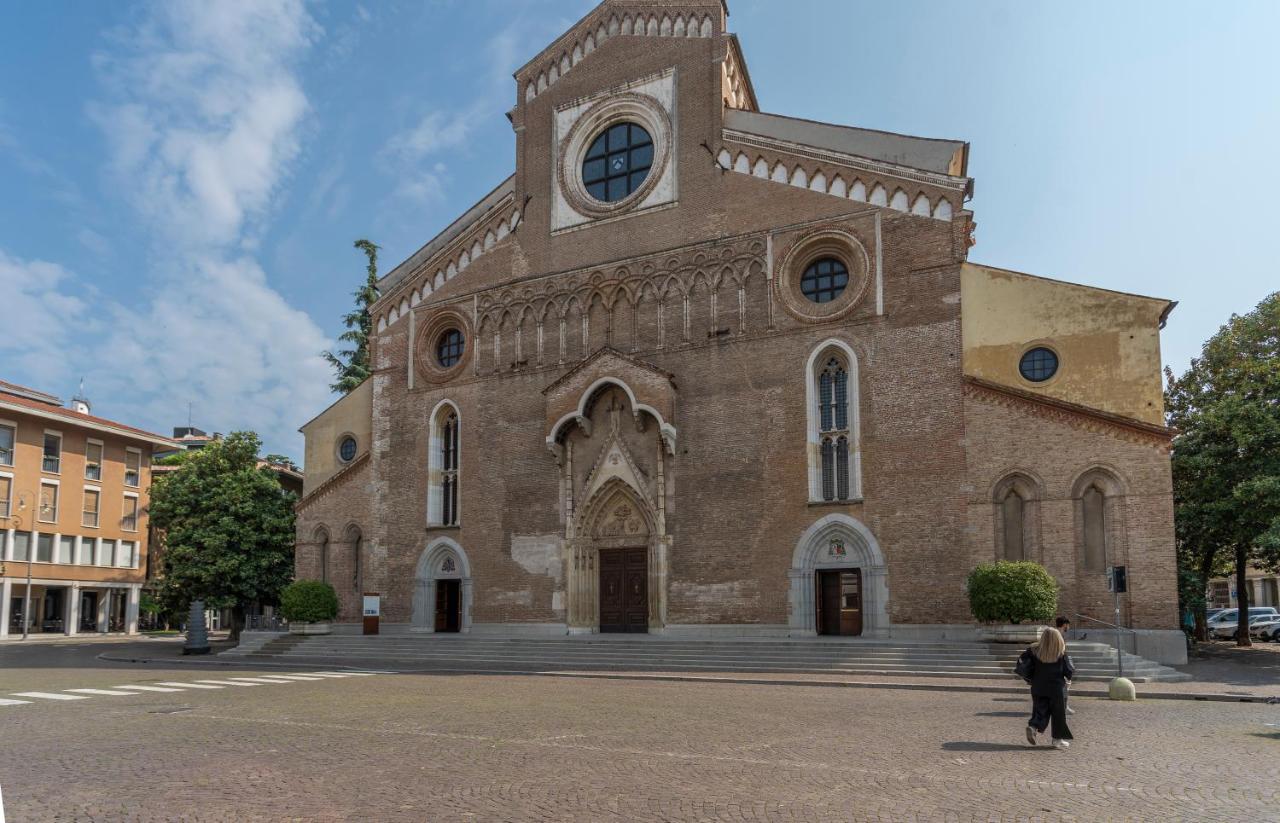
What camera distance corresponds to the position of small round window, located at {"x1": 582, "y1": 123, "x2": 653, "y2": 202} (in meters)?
30.5

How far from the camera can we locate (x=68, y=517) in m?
54.0

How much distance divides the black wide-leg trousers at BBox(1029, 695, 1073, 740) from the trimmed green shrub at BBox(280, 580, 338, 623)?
987 inches

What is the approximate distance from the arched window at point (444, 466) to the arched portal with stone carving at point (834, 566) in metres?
11.6

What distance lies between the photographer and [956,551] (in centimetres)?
2412

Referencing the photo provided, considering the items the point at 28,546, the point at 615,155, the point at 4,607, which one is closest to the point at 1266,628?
the point at 615,155

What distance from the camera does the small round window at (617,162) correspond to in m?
30.5

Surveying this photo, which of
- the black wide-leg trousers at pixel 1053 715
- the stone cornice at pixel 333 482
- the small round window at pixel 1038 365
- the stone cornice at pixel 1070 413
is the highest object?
the small round window at pixel 1038 365

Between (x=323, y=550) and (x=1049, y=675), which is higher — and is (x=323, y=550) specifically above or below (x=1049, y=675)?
above

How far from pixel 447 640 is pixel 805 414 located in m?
12.1

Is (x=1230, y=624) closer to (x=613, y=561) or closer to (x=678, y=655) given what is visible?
(x=613, y=561)

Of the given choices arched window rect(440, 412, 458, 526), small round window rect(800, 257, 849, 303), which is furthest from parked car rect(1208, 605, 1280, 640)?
arched window rect(440, 412, 458, 526)

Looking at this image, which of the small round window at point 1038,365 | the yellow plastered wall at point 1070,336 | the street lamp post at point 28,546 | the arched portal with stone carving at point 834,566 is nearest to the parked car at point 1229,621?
the yellow plastered wall at point 1070,336

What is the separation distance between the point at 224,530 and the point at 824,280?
24.3m

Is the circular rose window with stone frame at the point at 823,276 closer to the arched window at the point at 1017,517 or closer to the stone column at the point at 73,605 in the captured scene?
the arched window at the point at 1017,517
